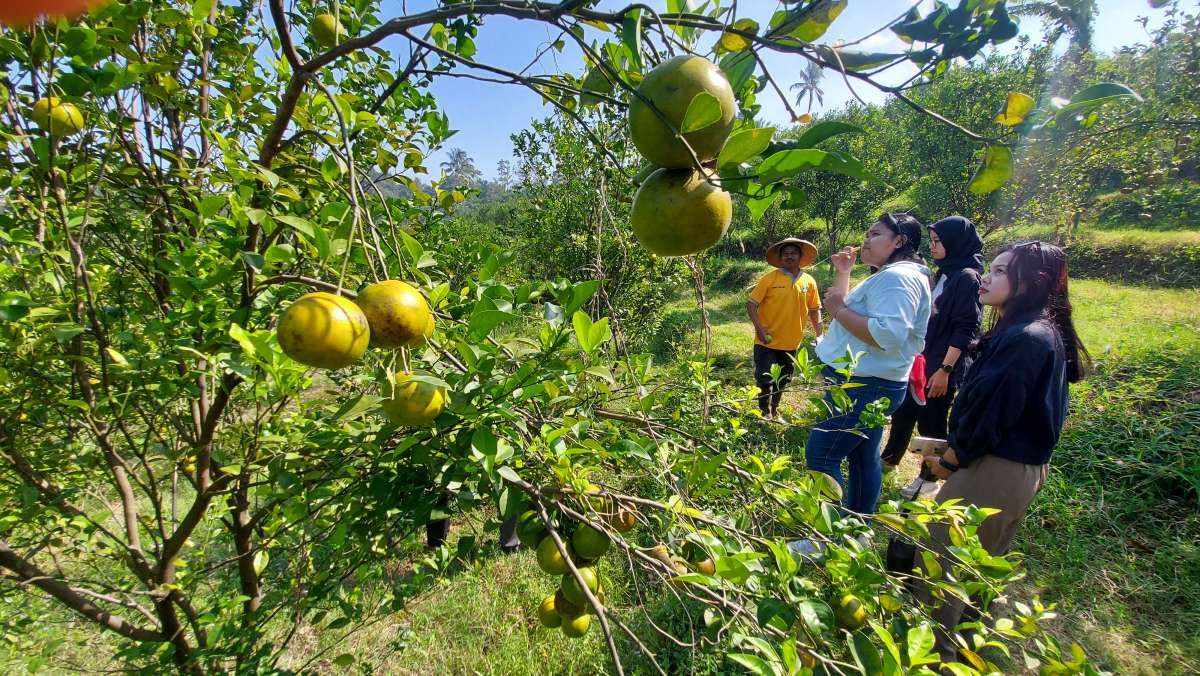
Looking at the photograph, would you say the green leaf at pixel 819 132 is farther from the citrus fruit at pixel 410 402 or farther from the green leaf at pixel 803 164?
the citrus fruit at pixel 410 402

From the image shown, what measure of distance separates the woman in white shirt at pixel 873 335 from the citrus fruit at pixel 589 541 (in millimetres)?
1678

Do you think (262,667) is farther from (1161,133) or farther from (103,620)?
(1161,133)

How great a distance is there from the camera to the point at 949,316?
3381 mm

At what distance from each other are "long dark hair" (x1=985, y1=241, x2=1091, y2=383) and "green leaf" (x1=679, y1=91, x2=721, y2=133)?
Answer: 2.29m

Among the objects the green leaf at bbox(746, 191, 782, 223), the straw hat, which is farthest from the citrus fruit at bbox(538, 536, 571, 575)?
the straw hat

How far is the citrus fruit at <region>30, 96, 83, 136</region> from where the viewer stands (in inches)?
43.3

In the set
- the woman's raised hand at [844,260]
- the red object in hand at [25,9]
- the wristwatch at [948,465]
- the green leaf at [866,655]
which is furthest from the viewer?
the woman's raised hand at [844,260]

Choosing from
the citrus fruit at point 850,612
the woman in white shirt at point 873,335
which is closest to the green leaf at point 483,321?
the citrus fruit at point 850,612

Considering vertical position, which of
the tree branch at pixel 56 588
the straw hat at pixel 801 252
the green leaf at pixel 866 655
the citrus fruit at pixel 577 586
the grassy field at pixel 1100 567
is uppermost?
the straw hat at pixel 801 252

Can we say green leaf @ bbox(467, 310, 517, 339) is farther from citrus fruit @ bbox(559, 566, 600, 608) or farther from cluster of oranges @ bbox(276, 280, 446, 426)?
citrus fruit @ bbox(559, 566, 600, 608)

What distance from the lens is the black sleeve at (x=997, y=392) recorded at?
1.96 meters

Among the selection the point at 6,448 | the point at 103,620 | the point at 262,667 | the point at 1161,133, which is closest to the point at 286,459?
the point at 262,667

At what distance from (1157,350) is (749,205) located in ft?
23.5

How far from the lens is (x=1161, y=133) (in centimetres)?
741
